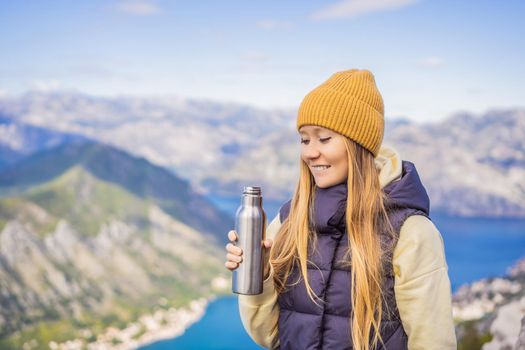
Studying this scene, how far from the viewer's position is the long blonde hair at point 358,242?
2.34 meters

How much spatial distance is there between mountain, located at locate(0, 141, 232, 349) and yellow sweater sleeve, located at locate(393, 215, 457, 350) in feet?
251

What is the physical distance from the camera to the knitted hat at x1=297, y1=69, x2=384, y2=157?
246cm

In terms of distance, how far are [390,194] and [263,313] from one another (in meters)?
0.80

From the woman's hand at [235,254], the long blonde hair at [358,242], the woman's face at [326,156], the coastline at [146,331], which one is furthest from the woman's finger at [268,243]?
the coastline at [146,331]

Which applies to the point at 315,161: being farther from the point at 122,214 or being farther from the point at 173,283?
the point at 122,214

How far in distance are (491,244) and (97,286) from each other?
85.2m

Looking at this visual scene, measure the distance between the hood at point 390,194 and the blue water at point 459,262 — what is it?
76.6 m

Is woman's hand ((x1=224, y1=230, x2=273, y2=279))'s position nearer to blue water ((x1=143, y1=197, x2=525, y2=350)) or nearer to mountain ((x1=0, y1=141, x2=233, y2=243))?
blue water ((x1=143, y1=197, x2=525, y2=350))

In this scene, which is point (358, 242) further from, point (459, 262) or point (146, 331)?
point (459, 262)

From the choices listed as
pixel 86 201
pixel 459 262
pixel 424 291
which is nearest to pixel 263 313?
pixel 424 291

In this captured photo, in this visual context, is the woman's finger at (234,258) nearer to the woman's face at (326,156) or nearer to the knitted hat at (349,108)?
the woman's face at (326,156)

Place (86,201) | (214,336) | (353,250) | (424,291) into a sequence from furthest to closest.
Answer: (86,201)
(214,336)
(353,250)
(424,291)

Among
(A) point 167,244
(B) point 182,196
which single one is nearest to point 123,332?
Result: (A) point 167,244

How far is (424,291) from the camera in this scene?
225 centimetres
